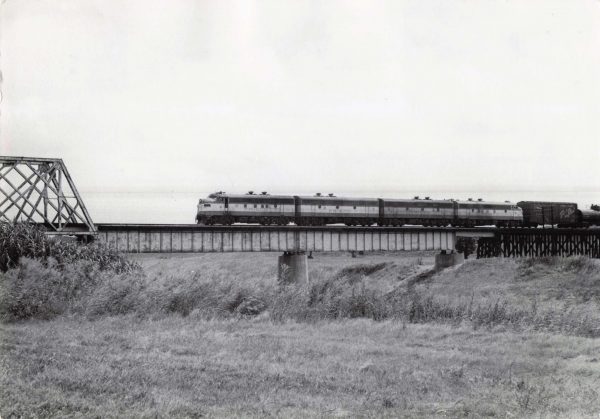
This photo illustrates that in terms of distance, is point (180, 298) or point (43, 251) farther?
point (43, 251)

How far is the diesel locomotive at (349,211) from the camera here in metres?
41.2

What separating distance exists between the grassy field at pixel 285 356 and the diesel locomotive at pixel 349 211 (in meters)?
20.0

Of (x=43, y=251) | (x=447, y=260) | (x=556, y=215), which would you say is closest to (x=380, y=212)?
(x=447, y=260)

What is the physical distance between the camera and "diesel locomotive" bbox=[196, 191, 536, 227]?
4122 cm

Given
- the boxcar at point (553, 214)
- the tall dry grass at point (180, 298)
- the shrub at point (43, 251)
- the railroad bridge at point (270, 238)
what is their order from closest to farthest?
the tall dry grass at point (180, 298) < the shrub at point (43, 251) < the railroad bridge at point (270, 238) < the boxcar at point (553, 214)

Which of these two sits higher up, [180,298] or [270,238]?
[270,238]

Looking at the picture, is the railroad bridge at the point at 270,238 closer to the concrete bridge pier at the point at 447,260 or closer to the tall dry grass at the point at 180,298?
the concrete bridge pier at the point at 447,260

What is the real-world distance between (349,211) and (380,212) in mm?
2845

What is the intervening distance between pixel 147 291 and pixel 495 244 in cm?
4045

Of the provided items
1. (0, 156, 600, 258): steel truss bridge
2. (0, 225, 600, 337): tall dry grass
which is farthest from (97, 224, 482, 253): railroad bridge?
(0, 225, 600, 337): tall dry grass

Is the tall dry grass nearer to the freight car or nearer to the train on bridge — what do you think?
the train on bridge

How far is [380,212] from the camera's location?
4634 cm

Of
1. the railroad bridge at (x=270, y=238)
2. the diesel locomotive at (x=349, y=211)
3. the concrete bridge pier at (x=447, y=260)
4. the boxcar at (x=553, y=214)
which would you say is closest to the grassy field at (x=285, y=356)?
the railroad bridge at (x=270, y=238)

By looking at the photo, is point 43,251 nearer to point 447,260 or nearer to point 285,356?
point 285,356
